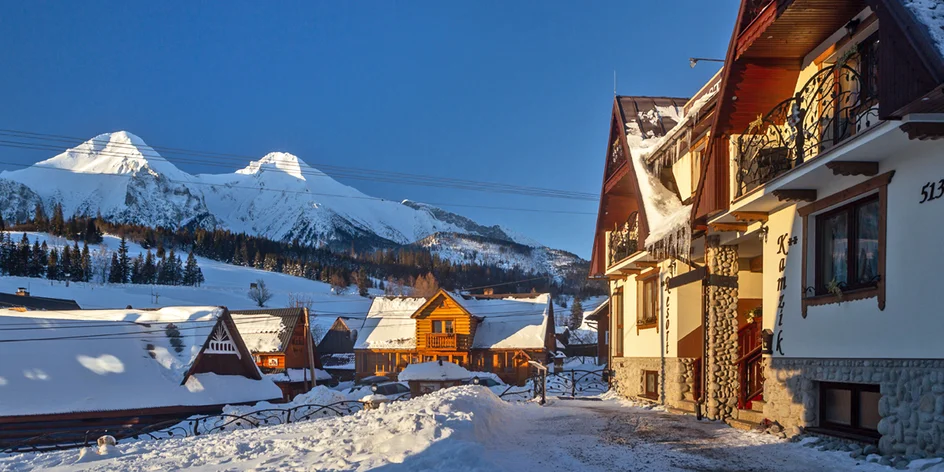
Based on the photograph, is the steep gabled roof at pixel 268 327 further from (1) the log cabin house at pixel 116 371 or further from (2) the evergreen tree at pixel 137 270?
(2) the evergreen tree at pixel 137 270

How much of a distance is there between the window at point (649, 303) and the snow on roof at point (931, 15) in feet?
42.7

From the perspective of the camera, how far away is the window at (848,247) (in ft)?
33.0

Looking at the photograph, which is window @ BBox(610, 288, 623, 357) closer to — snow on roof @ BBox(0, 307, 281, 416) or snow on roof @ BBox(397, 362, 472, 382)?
snow on roof @ BBox(397, 362, 472, 382)

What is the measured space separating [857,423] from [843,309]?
1574 mm

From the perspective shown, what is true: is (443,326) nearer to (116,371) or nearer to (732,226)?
(116,371)

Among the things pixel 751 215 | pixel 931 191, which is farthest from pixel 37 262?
pixel 931 191

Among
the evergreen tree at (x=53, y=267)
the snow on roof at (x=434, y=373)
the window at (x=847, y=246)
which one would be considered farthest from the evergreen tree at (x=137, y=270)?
the window at (x=847, y=246)

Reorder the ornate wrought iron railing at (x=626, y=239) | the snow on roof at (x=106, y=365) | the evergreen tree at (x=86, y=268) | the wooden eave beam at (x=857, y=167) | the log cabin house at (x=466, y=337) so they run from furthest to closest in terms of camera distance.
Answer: the evergreen tree at (x=86, y=268) → the log cabin house at (x=466, y=337) → the snow on roof at (x=106, y=365) → the ornate wrought iron railing at (x=626, y=239) → the wooden eave beam at (x=857, y=167)

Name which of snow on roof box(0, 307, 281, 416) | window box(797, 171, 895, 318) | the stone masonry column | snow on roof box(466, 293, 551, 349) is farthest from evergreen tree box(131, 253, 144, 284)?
window box(797, 171, 895, 318)

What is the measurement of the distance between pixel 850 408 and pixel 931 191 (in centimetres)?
341

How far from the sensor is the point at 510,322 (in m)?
58.7

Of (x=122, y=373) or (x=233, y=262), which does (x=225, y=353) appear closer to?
(x=122, y=373)

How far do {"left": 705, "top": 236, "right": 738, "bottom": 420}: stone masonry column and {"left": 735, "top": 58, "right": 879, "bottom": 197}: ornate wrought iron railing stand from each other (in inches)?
111

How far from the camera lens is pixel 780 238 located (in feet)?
Answer: 41.5
